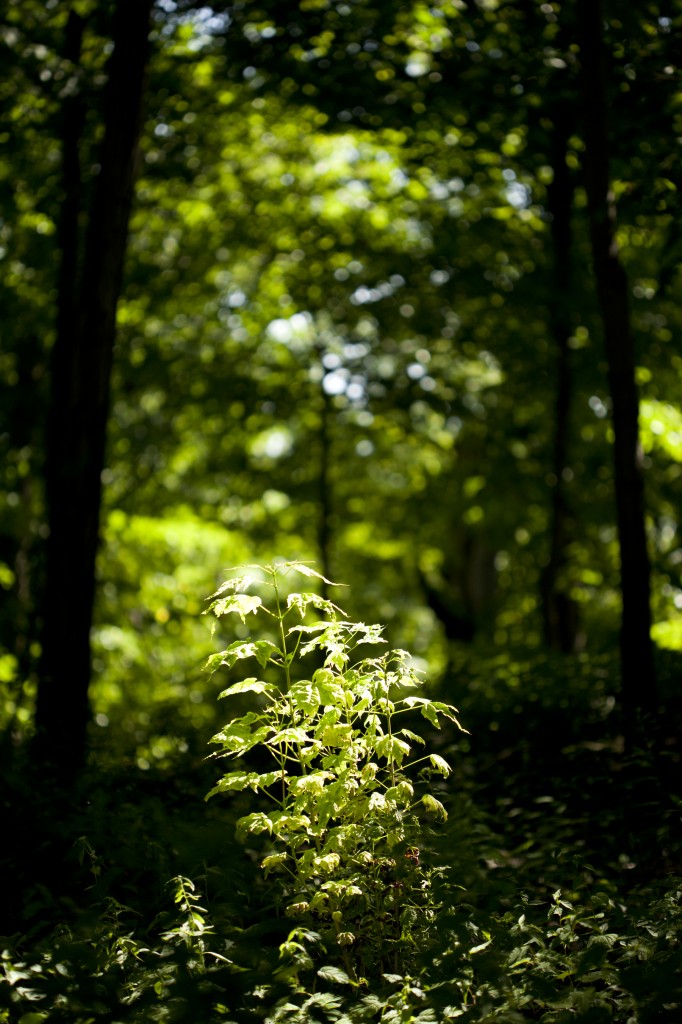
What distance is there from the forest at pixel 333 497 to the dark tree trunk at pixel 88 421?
0.09 ft

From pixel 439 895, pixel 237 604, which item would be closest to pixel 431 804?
pixel 439 895

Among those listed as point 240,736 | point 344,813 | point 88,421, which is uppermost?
point 240,736

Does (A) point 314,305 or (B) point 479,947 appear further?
(A) point 314,305

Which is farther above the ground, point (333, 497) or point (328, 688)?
point (328, 688)

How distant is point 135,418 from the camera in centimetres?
1350

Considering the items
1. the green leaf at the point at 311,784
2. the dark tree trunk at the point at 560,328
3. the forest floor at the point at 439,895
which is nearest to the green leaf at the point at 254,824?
the green leaf at the point at 311,784

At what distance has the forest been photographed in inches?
135

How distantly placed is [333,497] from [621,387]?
10.5 metres

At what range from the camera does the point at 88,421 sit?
709 cm

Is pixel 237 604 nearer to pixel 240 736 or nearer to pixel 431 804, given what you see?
pixel 240 736

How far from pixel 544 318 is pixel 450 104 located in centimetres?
260

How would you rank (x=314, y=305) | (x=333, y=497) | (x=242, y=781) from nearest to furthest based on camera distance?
(x=242, y=781) → (x=314, y=305) → (x=333, y=497)

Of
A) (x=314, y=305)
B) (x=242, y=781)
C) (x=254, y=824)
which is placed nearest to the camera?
(x=254, y=824)

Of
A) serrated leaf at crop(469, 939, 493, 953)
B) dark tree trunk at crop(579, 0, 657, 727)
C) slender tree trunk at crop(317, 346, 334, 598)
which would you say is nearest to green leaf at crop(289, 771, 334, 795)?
serrated leaf at crop(469, 939, 493, 953)
